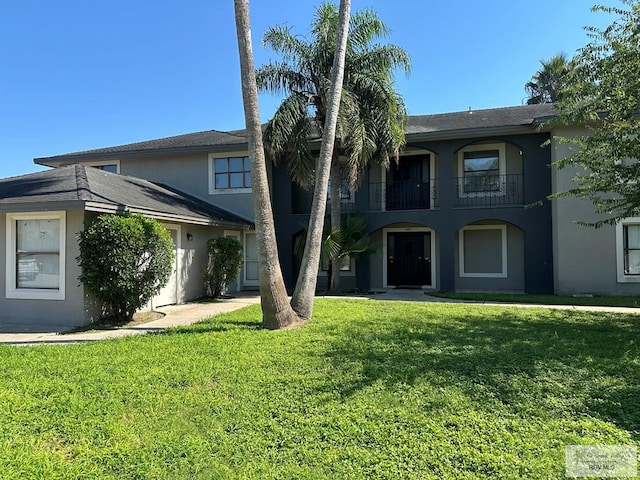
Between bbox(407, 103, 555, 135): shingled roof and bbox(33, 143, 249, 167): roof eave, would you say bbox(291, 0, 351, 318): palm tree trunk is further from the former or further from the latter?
bbox(33, 143, 249, 167): roof eave

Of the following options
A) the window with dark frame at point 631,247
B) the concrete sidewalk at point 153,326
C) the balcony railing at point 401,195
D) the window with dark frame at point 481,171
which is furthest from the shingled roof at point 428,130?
the concrete sidewalk at point 153,326

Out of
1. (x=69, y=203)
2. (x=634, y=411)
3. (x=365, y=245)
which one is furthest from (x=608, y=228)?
(x=69, y=203)

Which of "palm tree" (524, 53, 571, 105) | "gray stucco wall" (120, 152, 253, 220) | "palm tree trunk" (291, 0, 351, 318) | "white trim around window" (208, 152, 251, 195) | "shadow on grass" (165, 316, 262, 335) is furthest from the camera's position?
"palm tree" (524, 53, 571, 105)

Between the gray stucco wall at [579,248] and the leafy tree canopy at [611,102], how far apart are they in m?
4.87

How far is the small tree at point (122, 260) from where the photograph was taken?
890 centimetres

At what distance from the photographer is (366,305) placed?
11.4m

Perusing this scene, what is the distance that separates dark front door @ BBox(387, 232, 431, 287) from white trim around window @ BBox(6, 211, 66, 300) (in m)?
11.9

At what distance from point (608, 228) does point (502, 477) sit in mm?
13453

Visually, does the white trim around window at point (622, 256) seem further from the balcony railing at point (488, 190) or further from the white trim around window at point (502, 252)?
the white trim around window at point (502, 252)

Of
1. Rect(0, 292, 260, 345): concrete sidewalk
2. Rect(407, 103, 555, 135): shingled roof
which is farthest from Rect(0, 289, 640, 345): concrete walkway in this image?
Rect(407, 103, 555, 135): shingled roof

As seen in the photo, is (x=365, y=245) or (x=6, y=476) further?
(x=365, y=245)

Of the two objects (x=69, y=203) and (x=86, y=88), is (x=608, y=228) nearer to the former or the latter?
(x=69, y=203)

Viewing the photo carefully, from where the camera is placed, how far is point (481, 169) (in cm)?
1659

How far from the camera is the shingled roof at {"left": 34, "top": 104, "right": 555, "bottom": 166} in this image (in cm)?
1504
